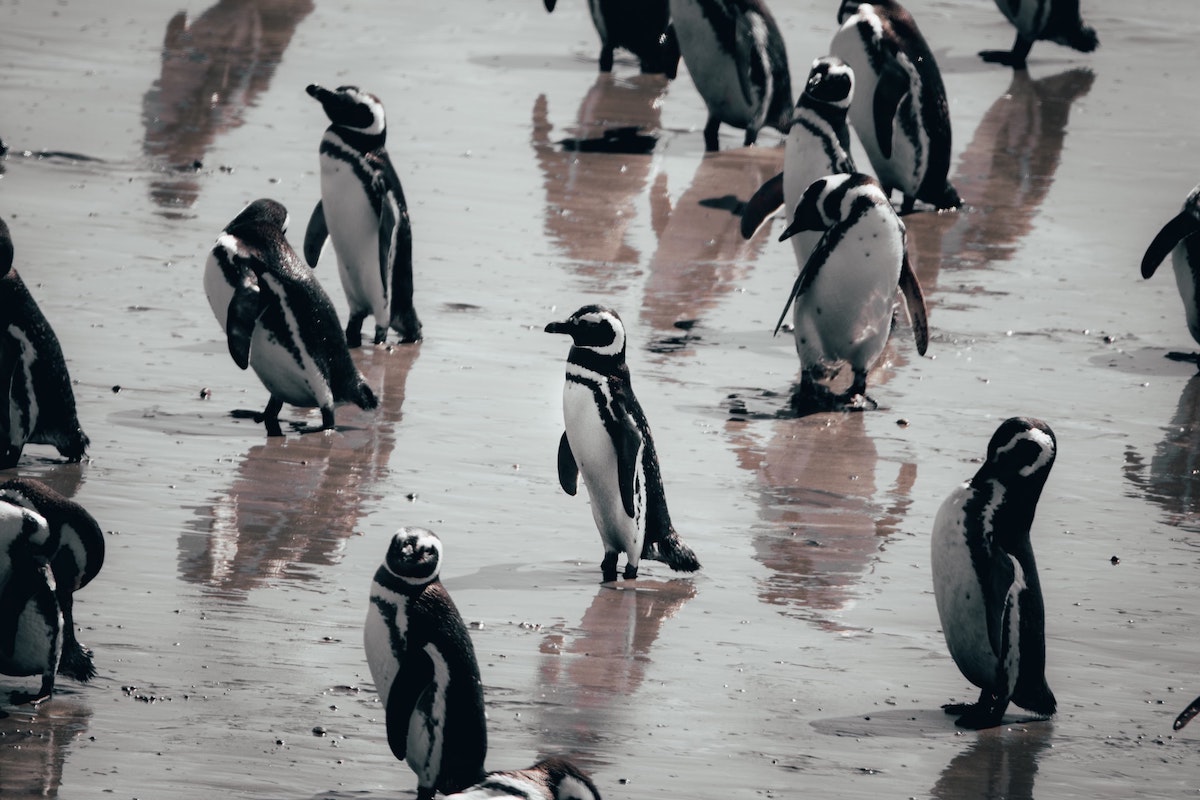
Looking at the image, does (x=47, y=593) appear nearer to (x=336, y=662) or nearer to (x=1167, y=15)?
(x=336, y=662)

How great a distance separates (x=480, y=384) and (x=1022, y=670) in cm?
292

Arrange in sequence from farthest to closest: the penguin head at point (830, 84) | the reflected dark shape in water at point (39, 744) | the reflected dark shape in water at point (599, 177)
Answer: the reflected dark shape in water at point (599, 177), the penguin head at point (830, 84), the reflected dark shape in water at point (39, 744)

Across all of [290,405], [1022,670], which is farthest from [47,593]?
[290,405]

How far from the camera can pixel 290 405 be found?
695cm

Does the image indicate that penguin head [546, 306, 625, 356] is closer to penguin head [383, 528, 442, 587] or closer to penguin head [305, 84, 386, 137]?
penguin head [383, 528, 442, 587]

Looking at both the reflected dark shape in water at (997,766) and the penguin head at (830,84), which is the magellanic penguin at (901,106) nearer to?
the penguin head at (830,84)

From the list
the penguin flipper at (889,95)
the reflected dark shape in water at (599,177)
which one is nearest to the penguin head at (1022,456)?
the reflected dark shape in water at (599,177)

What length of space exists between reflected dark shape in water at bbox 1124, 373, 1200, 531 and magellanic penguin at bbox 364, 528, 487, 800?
2.96m

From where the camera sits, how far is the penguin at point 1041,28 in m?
12.7

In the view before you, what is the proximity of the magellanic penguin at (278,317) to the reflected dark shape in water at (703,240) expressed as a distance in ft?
5.84

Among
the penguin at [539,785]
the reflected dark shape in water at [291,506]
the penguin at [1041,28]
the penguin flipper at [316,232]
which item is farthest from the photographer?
the penguin at [1041,28]

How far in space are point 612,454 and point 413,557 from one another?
1.47 m

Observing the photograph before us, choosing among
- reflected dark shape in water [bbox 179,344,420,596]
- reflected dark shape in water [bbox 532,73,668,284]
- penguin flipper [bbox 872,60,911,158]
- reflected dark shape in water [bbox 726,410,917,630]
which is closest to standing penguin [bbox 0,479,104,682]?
reflected dark shape in water [bbox 179,344,420,596]

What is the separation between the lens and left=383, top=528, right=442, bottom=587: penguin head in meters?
4.15
